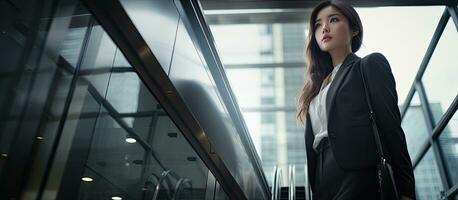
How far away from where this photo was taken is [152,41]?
2.08 m

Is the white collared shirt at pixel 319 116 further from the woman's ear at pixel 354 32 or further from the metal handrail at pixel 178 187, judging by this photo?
the metal handrail at pixel 178 187

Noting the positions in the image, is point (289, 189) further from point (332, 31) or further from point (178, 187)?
point (332, 31)

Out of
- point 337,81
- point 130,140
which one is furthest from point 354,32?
point 130,140

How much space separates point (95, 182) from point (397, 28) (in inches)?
221

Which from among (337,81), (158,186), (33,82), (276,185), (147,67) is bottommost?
(158,186)

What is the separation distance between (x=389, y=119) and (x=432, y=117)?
→ 4.87m

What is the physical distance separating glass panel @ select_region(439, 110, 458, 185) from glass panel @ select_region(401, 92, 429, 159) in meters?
0.68

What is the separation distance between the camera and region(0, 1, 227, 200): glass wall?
Result: 1555mm

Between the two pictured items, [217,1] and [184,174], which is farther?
[217,1]

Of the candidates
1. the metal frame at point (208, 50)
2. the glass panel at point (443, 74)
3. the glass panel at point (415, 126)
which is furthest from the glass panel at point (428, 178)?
the metal frame at point (208, 50)

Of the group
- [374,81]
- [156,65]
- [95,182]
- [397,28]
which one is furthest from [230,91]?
[397,28]

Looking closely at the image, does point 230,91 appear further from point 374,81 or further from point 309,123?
point 374,81

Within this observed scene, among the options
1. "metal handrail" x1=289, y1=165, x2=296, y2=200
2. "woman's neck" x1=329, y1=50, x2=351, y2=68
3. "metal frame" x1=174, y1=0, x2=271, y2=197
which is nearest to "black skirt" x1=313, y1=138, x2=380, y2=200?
"woman's neck" x1=329, y1=50, x2=351, y2=68

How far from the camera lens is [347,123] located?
1.64 metres
